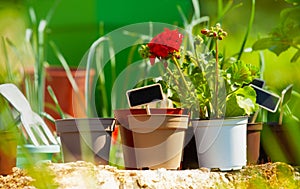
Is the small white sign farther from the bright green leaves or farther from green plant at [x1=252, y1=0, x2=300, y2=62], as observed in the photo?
green plant at [x1=252, y1=0, x2=300, y2=62]

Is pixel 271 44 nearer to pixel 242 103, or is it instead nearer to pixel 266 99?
pixel 266 99

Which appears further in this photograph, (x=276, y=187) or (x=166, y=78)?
(x=166, y=78)

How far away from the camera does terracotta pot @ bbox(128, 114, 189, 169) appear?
1925mm

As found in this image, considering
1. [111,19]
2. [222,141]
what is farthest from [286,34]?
[111,19]

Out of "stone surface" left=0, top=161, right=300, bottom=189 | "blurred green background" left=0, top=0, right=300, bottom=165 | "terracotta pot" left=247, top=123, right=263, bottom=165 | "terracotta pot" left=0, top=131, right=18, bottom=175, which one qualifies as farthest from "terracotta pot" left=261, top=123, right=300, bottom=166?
"blurred green background" left=0, top=0, right=300, bottom=165

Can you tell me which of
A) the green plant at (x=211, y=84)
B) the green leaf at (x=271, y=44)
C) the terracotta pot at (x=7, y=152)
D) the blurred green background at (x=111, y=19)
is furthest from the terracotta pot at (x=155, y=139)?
the blurred green background at (x=111, y=19)

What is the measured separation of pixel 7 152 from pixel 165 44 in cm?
61

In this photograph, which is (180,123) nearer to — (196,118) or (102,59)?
(196,118)

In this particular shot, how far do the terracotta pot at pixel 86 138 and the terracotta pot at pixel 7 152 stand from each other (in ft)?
0.52

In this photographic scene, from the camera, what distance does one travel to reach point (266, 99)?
7.00 feet

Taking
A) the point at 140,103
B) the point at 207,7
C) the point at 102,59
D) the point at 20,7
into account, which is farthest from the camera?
the point at 207,7

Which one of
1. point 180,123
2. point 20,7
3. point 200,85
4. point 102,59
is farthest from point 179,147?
point 20,7

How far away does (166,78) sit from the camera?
2109mm

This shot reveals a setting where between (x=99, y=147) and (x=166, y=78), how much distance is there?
0.34m
